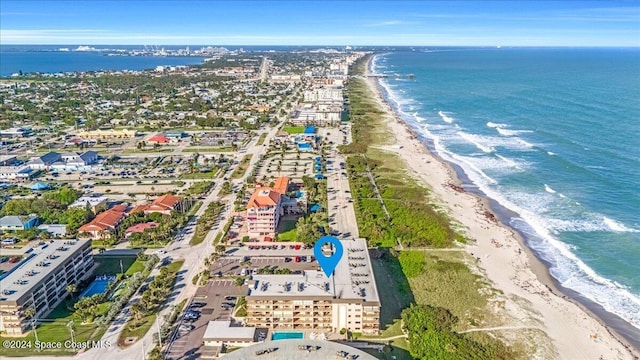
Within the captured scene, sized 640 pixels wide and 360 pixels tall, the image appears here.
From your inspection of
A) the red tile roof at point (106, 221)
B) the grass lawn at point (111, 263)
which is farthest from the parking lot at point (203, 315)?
the red tile roof at point (106, 221)

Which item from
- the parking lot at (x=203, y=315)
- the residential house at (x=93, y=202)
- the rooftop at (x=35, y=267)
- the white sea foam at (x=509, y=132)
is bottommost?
the parking lot at (x=203, y=315)

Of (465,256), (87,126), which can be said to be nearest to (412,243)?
(465,256)

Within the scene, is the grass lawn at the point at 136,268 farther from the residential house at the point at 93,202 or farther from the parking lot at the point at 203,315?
the residential house at the point at 93,202

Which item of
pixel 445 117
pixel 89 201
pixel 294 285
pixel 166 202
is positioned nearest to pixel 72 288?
pixel 294 285

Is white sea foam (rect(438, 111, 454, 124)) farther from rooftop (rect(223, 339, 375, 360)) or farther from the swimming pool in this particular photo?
rooftop (rect(223, 339, 375, 360))

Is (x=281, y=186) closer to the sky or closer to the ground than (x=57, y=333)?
closer to the sky

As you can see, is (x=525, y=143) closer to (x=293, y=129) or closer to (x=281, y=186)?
(x=293, y=129)
